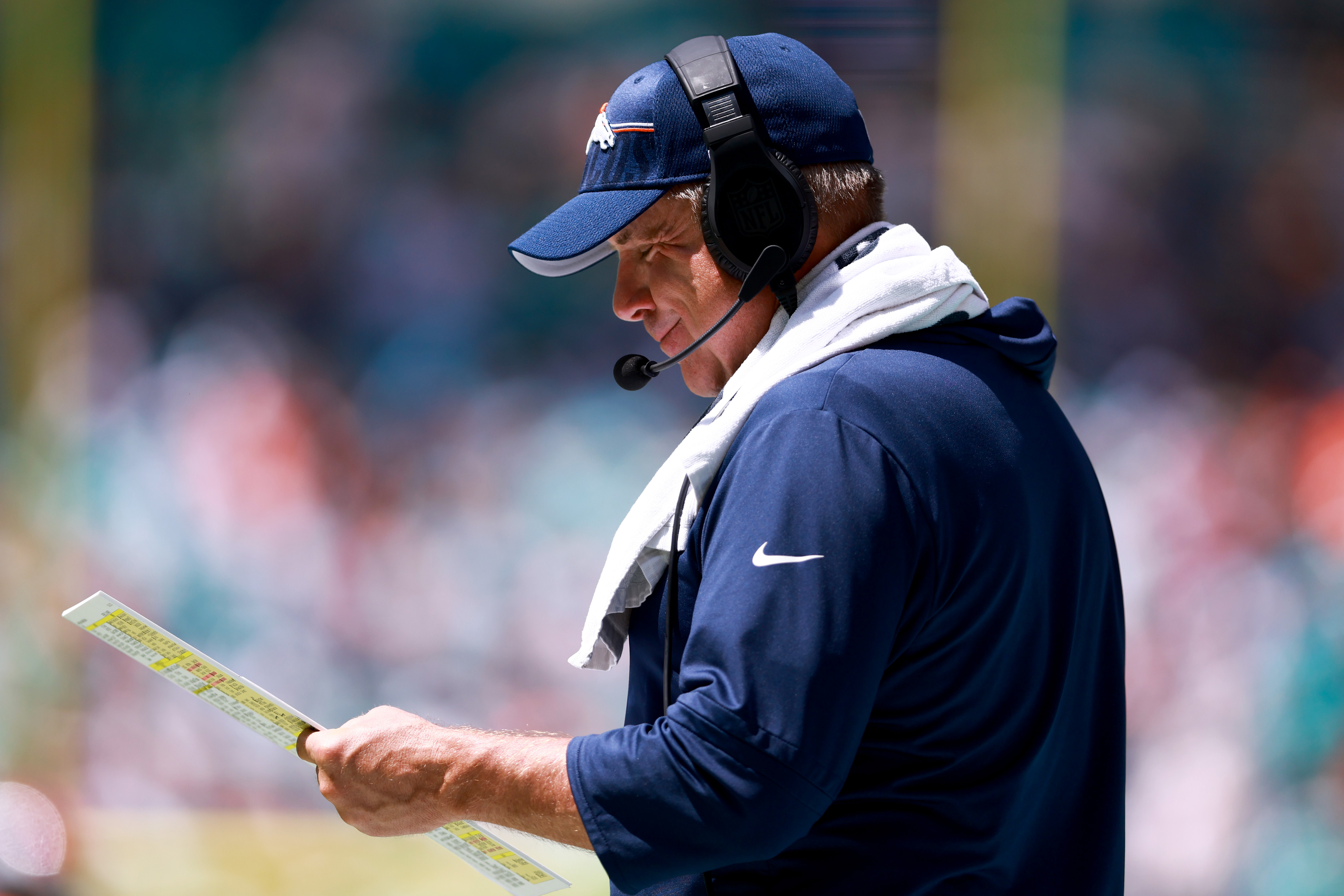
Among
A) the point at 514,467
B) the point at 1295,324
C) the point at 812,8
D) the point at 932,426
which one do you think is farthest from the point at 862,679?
the point at 1295,324

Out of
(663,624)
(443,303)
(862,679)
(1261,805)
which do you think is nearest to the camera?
(862,679)

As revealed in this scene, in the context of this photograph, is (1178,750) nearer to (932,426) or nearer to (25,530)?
(932,426)

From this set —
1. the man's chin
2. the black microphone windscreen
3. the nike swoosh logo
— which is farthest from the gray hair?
the nike swoosh logo

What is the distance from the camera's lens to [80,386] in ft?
12.5

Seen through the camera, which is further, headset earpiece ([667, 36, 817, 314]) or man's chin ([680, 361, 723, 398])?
man's chin ([680, 361, 723, 398])

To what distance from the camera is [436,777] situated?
4.09ft

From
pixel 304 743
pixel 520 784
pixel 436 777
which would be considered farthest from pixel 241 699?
pixel 520 784

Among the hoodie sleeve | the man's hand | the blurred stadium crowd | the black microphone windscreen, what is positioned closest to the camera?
the hoodie sleeve

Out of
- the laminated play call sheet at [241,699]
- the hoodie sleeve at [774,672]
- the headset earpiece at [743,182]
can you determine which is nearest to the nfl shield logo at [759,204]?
the headset earpiece at [743,182]

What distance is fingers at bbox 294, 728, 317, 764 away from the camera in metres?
1.39

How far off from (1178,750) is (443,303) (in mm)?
2802

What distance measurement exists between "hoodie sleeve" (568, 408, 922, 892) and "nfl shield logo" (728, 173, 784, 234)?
357 millimetres

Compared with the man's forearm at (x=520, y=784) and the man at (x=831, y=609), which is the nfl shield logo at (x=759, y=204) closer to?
the man at (x=831, y=609)

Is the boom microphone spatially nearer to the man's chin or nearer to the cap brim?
the man's chin
